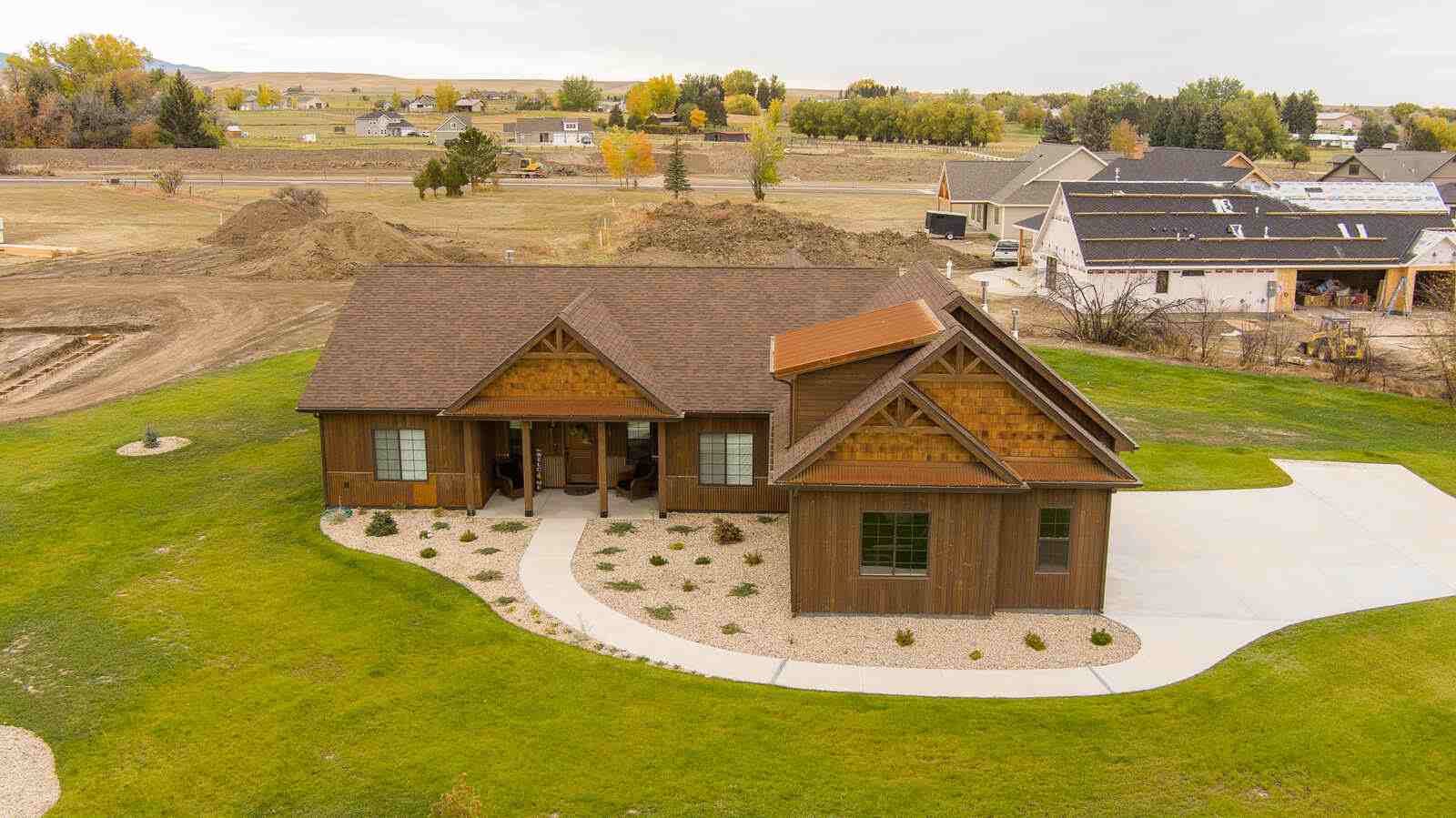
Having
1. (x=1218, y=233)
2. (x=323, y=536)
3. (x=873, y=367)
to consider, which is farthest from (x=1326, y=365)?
(x=323, y=536)

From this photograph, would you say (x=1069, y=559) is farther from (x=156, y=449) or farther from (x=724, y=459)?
(x=156, y=449)

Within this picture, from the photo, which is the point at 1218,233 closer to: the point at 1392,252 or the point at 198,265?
the point at 1392,252

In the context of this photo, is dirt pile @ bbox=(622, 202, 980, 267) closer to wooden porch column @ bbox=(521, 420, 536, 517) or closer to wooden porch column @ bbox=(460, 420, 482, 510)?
wooden porch column @ bbox=(521, 420, 536, 517)

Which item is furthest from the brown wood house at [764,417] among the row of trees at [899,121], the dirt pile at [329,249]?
the row of trees at [899,121]

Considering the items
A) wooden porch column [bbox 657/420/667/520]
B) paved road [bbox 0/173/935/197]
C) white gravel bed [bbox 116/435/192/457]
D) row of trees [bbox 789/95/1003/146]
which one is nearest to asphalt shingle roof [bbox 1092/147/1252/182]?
paved road [bbox 0/173/935/197]

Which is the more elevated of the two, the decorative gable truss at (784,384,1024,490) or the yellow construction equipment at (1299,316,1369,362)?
the decorative gable truss at (784,384,1024,490)

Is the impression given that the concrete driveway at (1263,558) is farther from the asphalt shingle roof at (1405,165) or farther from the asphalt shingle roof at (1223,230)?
the asphalt shingle roof at (1405,165)
